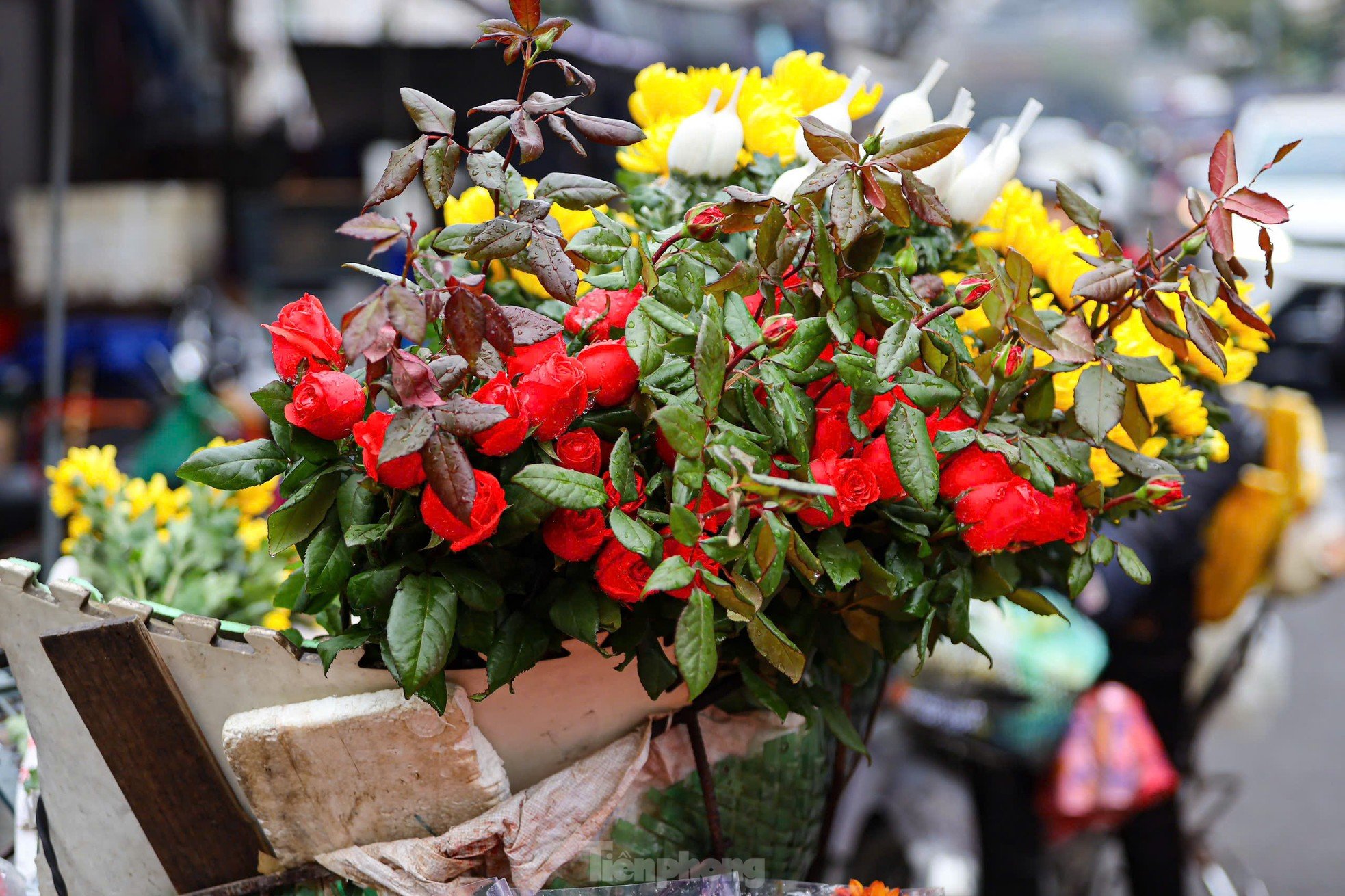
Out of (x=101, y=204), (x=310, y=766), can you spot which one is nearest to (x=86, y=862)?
(x=310, y=766)

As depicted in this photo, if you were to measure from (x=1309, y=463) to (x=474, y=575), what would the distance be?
262 cm

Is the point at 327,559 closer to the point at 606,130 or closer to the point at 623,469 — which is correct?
the point at 623,469

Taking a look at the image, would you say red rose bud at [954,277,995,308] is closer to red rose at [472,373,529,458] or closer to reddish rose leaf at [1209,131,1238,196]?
reddish rose leaf at [1209,131,1238,196]

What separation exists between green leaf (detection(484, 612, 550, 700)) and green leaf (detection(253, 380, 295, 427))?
0.69 ft

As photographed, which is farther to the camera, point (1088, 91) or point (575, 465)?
point (1088, 91)

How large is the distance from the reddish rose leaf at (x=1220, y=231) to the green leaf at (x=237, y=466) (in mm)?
669

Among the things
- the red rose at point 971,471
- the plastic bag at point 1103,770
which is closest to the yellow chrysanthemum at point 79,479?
the red rose at point 971,471

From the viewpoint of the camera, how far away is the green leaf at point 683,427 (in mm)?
719

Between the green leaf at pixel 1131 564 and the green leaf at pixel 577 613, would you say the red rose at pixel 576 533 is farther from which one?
the green leaf at pixel 1131 564

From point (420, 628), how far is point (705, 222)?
341 mm

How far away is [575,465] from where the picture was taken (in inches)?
31.0

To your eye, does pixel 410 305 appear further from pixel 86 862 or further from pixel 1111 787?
pixel 1111 787

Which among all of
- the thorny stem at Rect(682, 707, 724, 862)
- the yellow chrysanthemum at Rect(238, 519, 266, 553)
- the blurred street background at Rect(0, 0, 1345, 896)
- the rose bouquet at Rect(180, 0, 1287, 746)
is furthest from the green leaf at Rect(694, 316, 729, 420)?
the blurred street background at Rect(0, 0, 1345, 896)

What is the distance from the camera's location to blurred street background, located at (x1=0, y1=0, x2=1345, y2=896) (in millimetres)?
3854
